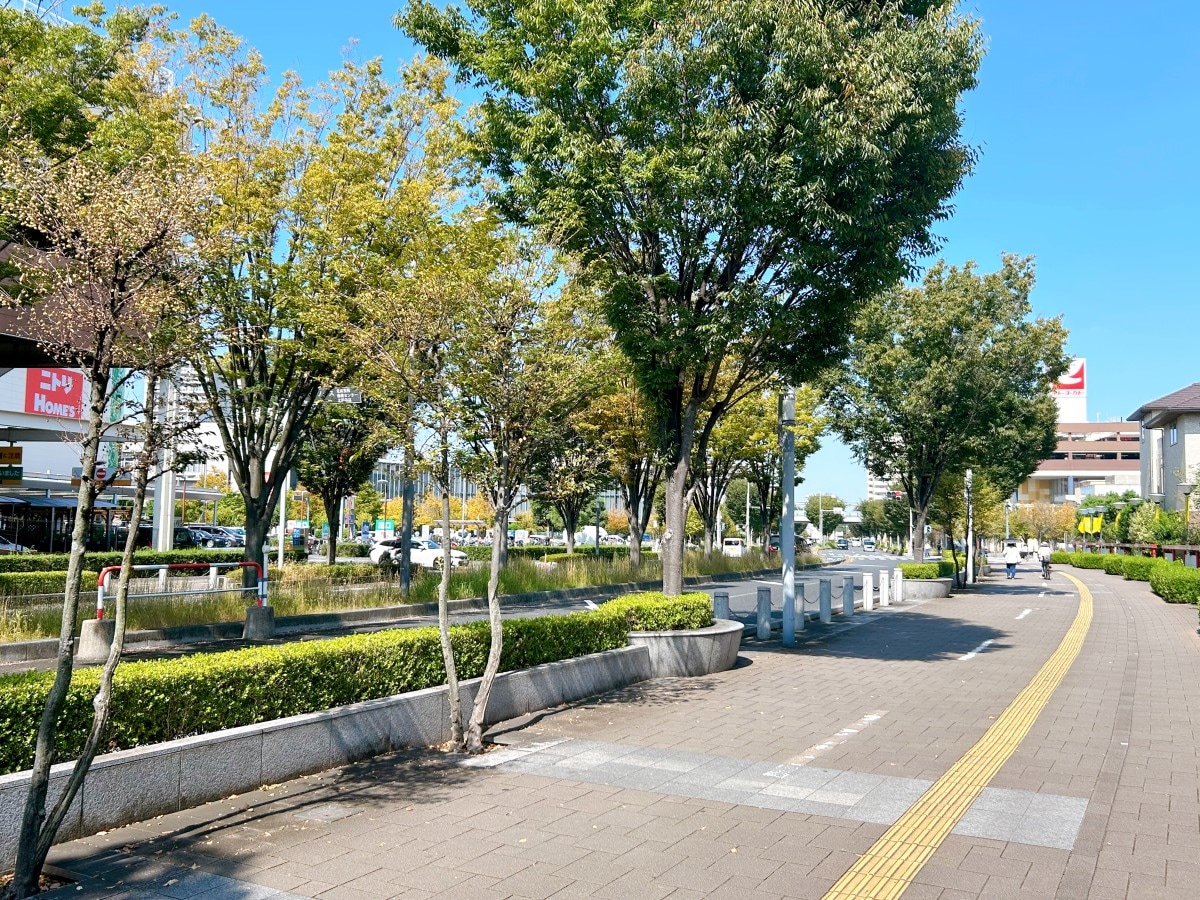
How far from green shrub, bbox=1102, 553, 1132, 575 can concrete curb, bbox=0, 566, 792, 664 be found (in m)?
27.0

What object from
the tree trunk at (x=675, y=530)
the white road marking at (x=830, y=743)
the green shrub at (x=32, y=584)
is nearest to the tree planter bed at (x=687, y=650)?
the tree trunk at (x=675, y=530)

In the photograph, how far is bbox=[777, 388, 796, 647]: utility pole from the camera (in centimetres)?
1549

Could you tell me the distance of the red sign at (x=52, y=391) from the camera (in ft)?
Result: 120

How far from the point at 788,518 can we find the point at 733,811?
34.1ft

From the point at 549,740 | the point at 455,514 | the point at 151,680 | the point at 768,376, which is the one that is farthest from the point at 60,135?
the point at 455,514

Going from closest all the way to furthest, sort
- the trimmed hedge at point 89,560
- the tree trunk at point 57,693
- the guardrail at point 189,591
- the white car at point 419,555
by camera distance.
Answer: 1. the tree trunk at point 57,693
2. the guardrail at point 189,591
3. the trimmed hedge at point 89,560
4. the white car at point 419,555

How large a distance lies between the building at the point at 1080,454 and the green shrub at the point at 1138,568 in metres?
57.4

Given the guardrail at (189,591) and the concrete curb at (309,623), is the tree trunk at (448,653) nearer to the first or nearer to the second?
the guardrail at (189,591)

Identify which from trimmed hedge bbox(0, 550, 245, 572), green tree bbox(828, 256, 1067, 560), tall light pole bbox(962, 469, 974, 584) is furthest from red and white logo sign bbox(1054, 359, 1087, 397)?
trimmed hedge bbox(0, 550, 245, 572)

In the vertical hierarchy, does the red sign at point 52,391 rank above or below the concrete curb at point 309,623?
above

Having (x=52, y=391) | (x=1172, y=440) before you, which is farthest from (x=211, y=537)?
(x=1172, y=440)

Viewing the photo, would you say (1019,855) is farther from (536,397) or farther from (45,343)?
(45,343)

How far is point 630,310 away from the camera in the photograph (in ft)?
41.6

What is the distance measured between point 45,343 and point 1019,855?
6.01 meters
